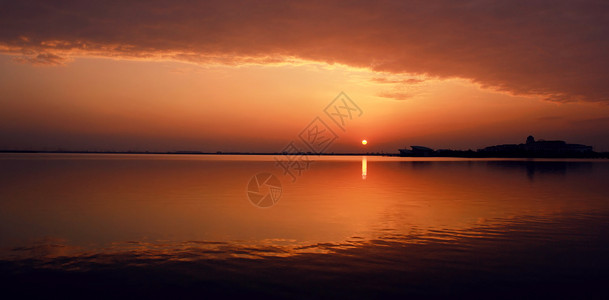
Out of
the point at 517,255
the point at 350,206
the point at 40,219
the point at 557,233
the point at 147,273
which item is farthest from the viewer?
the point at 350,206

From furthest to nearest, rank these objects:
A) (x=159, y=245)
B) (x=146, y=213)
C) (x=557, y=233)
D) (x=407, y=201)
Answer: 1. (x=407, y=201)
2. (x=146, y=213)
3. (x=557, y=233)
4. (x=159, y=245)

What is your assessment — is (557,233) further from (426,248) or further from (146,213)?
(146,213)

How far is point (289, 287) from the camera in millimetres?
10453

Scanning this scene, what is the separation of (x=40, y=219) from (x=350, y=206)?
17022 millimetres

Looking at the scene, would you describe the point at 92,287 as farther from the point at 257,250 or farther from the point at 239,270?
the point at 257,250

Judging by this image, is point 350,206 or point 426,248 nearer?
point 426,248

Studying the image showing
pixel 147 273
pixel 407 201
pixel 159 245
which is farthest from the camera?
pixel 407 201

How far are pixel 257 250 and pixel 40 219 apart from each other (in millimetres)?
13202

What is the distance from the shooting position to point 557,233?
17719 mm

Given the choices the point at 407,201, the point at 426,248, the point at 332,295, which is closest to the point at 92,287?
the point at 332,295

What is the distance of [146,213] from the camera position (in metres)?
22.8

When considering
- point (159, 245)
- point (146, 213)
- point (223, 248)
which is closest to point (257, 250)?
point (223, 248)

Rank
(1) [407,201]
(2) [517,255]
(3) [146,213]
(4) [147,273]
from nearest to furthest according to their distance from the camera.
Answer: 1. (4) [147,273]
2. (2) [517,255]
3. (3) [146,213]
4. (1) [407,201]

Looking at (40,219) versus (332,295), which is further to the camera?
(40,219)
